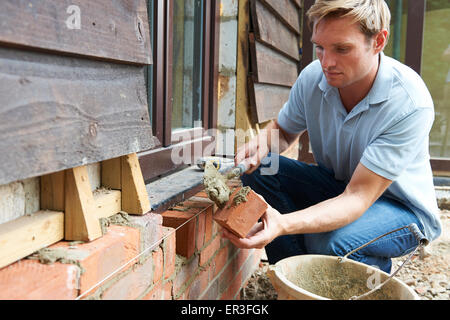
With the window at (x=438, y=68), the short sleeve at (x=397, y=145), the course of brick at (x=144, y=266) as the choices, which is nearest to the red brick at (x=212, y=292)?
the course of brick at (x=144, y=266)

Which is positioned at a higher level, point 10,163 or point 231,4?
point 231,4

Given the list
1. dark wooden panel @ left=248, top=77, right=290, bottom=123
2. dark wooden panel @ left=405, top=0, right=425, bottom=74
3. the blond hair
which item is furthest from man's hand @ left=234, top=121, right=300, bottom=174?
dark wooden panel @ left=405, top=0, right=425, bottom=74

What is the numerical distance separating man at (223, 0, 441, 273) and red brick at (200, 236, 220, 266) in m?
0.25

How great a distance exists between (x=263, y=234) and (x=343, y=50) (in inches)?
34.2

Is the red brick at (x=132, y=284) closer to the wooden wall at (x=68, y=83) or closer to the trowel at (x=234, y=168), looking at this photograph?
the wooden wall at (x=68, y=83)

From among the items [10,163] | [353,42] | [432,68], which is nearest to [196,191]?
[353,42]

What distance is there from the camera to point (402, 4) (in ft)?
15.6

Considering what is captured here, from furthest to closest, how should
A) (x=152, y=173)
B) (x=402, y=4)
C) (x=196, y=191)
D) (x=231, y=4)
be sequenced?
(x=402, y=4), (x=231, y=4), (x=196, y=191), (x=152, y=173)

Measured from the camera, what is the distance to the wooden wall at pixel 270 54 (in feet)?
8.76

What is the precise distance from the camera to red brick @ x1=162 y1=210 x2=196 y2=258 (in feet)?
4.81

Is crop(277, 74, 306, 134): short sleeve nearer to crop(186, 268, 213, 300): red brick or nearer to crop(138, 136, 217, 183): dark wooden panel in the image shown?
crop(138, 136, 217, 183): dark wooden panel
